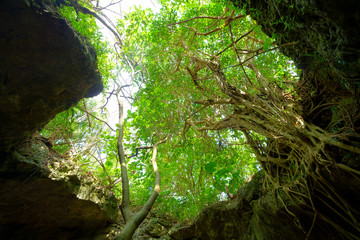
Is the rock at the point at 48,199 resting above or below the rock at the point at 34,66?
below

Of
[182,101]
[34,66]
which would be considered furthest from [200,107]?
[34,66]

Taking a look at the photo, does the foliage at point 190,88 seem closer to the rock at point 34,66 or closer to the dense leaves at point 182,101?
the dense leaves at point 182,101

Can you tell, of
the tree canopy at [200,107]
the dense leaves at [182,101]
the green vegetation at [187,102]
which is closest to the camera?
the tree canopy at [200,107]

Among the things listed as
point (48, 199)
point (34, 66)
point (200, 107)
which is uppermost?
point (34, 66)

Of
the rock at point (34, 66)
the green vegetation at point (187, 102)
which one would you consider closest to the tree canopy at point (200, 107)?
the green vegetation at point (187, 102)

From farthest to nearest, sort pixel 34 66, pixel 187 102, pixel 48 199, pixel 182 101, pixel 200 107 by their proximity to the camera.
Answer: pixel 182 101 < pixel 187 102 < pixel 200 107 < pixel 48 199 < pixel 34 66

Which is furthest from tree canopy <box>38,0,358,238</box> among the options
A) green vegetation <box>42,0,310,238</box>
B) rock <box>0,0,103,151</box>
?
rock <box>0,0,103,151</box>

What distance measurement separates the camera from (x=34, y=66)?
2.78 meters

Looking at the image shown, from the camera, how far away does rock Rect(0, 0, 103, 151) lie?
2.47 metres

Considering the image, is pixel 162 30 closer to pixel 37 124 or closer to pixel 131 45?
pixel 131 45

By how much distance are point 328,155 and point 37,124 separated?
4.24 meters

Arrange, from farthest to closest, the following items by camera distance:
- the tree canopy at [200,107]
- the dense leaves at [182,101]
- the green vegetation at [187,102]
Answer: the dense leaves at [182,101] → the green vegetation at [187,102] → the tree canopy at [200,107]

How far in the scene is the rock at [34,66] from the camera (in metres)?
2.47

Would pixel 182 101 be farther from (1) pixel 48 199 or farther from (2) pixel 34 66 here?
(1) pixel 48 199
